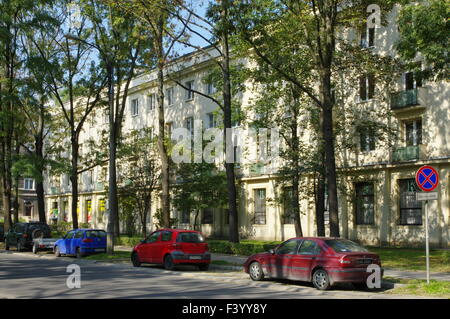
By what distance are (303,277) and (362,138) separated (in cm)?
1759

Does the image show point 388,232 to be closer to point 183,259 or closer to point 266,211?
point 266,211

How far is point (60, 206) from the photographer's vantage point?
234 ft

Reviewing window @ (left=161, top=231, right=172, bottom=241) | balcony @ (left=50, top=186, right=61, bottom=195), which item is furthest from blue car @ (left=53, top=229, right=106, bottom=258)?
balcony @ (left=50, top=186, right=61, bottom=195)

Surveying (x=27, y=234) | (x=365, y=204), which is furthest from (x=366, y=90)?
(x=27, y=234)

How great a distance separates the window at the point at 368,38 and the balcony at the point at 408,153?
643 cm

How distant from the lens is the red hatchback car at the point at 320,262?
14.4 metres

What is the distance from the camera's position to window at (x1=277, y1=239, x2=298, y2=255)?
52.1 ft

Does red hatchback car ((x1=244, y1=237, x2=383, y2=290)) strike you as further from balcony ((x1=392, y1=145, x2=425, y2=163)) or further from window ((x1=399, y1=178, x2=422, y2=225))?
window ((x1=399, y1=178, x2=422, y2=225))

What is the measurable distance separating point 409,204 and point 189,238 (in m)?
15.4

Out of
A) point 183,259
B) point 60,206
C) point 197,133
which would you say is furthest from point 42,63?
point 60,206

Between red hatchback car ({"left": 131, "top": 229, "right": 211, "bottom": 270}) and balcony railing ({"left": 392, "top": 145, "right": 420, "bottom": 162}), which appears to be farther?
balcony railing ({"left": 392, "top": 145, "right": 420, "bottom": 162})

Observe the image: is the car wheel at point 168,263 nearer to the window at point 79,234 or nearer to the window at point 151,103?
the window at point 79,234

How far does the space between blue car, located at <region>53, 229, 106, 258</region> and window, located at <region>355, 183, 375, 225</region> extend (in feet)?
48.3
